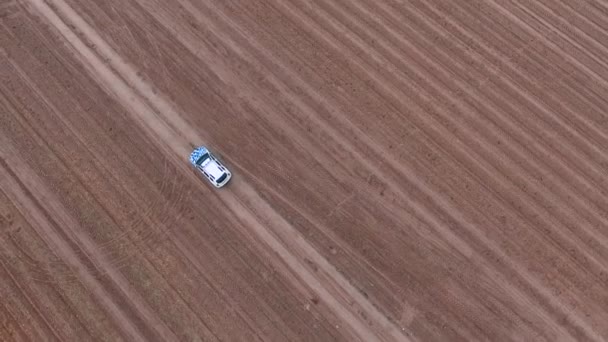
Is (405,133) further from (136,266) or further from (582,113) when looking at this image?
(136,266)

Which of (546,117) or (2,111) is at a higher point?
(546,117)

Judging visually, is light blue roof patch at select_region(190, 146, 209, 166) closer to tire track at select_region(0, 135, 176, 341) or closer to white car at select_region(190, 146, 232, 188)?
white car at select_region(190, 146, 232, 188)

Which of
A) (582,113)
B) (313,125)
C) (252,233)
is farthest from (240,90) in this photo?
(582,113)

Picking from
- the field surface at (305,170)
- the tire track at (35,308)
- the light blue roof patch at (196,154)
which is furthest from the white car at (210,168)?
the tire track at (35,308)

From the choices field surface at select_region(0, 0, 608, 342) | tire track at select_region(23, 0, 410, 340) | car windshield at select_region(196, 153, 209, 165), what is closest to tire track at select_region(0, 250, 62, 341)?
field surface at select_region(0, 0, 608, 342)

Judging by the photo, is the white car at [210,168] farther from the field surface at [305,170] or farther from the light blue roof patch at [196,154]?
the field surface at [305,170]

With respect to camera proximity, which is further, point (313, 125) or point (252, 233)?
point (313, 125)
